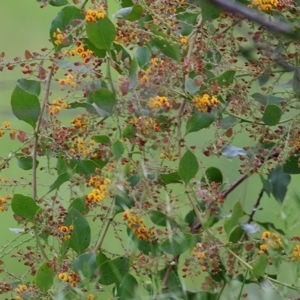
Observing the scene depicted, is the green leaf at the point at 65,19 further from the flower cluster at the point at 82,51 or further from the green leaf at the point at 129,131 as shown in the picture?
the green leaf at the point at 129,131

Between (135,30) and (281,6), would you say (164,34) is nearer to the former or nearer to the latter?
(135,30)

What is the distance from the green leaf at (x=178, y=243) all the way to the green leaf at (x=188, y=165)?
0.22 feet

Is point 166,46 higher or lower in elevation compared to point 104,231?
higher

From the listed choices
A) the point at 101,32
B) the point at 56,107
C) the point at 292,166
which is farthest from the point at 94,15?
the point at 292,166

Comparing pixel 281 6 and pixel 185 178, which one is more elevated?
pixel 281 6

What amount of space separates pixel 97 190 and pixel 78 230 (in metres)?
0.06

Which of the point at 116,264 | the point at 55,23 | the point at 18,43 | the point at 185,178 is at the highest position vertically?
the point at 55,23

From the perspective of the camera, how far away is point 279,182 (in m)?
0.93

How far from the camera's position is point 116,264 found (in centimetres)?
76

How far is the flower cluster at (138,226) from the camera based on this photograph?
2.33 feet

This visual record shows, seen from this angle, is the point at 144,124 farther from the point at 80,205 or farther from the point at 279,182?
the point at 279,182

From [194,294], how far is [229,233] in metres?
0.12

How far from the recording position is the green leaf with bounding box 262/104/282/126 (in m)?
0.80

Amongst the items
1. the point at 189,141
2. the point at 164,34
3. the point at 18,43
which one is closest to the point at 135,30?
the point at 164,34
